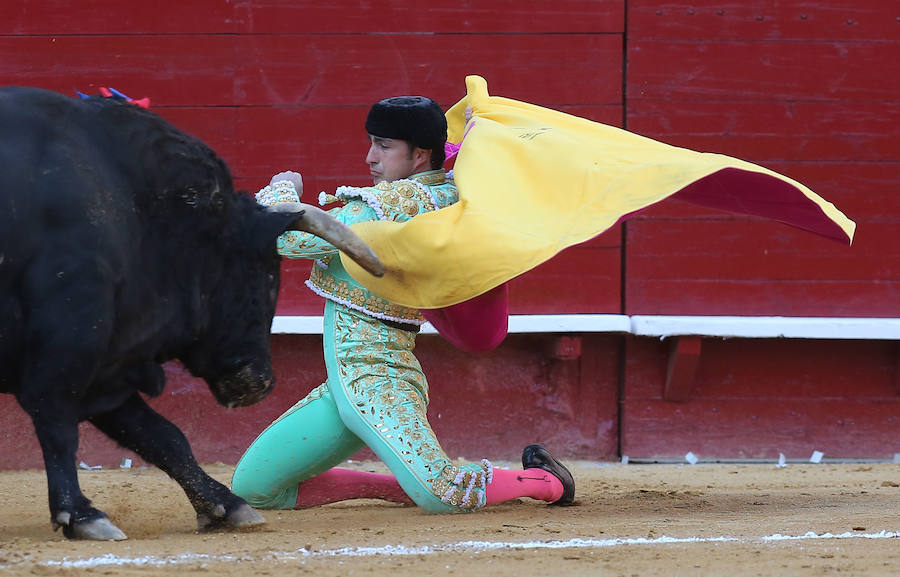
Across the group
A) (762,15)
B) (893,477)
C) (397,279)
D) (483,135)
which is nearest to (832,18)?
(762,15)

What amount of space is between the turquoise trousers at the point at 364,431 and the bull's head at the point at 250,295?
0.90ft

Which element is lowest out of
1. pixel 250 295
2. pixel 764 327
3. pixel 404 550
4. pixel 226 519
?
pixel 764 327

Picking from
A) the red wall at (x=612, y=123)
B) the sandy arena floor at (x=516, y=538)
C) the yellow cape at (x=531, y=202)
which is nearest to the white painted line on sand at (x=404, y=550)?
the sandy arena floor at (x=516, y=538)

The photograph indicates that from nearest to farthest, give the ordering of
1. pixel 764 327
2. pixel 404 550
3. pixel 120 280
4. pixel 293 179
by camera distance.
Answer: pixel 404 550, pixel 120 280, pixel 293 179, pixel 764 327

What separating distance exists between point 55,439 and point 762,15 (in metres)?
3.70

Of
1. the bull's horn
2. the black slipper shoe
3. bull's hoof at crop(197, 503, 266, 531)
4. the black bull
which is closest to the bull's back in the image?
the black bull

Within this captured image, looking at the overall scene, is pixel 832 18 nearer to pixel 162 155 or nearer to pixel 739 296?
pixel 739 296

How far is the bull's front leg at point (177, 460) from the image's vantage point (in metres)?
3.38

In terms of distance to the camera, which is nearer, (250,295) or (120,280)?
(120,280)

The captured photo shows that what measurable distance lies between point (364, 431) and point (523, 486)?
20.7 inches

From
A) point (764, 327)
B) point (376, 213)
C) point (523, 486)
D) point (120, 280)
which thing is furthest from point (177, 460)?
point (764, 327)

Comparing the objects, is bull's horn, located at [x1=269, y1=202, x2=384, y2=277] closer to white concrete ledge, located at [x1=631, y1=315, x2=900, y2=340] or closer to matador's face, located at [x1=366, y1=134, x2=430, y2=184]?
matador's face, located at [x1=366, y1=134, x2=430, y2=184]

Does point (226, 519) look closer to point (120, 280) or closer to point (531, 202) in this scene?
point (120, 280)

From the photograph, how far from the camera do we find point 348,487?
398cm
